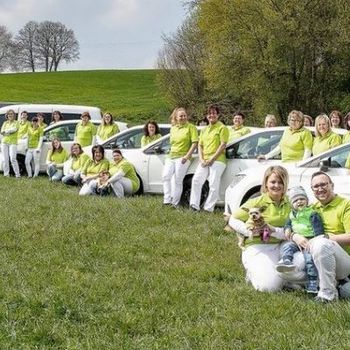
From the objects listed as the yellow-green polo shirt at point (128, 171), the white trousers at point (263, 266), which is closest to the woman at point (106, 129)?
the yellow-green polo shirt at point (128, 171)

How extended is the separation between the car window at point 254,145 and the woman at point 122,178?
2.26m

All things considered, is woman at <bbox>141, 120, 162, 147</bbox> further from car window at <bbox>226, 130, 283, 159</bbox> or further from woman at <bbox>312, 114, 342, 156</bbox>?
woman at <bbox>312, 114, 342, 156</bbox>

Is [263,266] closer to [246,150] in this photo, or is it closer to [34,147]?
[246,150]

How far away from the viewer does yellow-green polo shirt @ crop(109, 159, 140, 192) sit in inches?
476

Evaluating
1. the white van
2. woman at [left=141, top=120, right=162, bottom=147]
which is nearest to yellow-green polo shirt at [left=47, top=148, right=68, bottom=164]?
woman at [left=141, top=120, right=162, bottom=147]

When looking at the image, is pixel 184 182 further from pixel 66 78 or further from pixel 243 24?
pixel 66 78

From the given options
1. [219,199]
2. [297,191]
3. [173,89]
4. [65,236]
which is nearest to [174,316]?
[297,191]

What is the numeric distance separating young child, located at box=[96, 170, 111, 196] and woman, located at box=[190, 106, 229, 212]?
223 cm

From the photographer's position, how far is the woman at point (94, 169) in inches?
486

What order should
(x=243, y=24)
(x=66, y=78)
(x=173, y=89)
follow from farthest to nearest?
1. (x=66, y=78)
2. (x=173, y=89)
3. (x=243, y=24)

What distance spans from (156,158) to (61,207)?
7.99ft

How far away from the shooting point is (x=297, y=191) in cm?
618

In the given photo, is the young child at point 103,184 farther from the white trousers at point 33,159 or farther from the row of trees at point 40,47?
the row of trees at point 40,47

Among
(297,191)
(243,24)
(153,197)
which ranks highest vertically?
(243,24)
